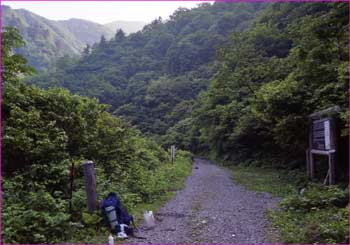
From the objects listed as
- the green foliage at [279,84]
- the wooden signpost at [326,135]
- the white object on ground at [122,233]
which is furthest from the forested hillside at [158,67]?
the white object on ground at [122,233]

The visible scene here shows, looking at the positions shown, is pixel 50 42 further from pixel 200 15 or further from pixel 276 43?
pixel 276 43

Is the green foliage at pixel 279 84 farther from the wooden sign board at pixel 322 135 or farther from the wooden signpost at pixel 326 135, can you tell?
the wooden sign board at pixel 322 135

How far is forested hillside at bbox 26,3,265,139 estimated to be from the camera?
200 feet

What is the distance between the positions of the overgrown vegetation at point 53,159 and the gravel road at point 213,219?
1008mm

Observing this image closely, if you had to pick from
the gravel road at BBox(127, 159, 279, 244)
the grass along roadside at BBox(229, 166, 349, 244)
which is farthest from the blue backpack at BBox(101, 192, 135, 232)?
the grass along roadside at BBox(229, 166, 349, 244)

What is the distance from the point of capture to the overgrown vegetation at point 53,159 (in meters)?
6.40

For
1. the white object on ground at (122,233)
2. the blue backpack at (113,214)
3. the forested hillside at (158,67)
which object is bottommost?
the white object on ground at (122,233)

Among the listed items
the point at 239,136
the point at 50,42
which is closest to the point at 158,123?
the point at 239,136

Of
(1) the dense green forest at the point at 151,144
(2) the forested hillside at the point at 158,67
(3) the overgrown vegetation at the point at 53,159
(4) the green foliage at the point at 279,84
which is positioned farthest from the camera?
(2) the forested hillside at the point at 158,67

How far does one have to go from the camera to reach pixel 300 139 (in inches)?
540

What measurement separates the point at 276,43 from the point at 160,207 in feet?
87.5

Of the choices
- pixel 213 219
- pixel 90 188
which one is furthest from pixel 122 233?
pixel 213 219

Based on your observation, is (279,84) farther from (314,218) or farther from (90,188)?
(90,188)

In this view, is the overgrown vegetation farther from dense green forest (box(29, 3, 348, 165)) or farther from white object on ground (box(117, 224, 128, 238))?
dense green forest (box(29, 3, 348, 165))
